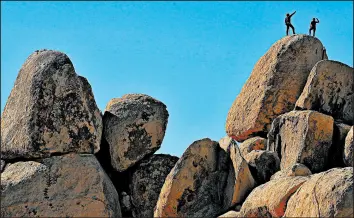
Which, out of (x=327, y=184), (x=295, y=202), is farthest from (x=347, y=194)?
(x=295, y=202)

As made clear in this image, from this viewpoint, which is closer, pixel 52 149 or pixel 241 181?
pixel 241 181

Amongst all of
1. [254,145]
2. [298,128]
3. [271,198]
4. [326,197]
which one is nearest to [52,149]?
[271,198]

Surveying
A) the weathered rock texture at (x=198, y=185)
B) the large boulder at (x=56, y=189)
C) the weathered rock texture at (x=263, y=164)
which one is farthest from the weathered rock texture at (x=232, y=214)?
the large boulder at (x=56, y=189)

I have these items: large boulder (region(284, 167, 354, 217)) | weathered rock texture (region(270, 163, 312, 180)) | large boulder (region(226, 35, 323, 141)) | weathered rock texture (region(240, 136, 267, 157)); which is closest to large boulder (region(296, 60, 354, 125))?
large boulder (region(226, 35, 323, 141))

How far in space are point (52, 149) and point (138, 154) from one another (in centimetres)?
268

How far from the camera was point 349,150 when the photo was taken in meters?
20.3

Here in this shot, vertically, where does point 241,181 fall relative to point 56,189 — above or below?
above

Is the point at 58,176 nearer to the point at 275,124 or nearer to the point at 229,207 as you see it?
the point at 229,207

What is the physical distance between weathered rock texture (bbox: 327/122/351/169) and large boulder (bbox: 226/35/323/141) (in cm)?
280

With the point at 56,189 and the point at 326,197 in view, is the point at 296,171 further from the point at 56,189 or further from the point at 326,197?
the point at 56,189

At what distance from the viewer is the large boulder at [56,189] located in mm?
20359

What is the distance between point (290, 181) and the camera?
742 inches

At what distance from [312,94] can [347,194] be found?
257 inches

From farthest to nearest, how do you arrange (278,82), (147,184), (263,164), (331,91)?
1. (278,82)
2. (147,184)
3. (331,91)
4. (263,164)
